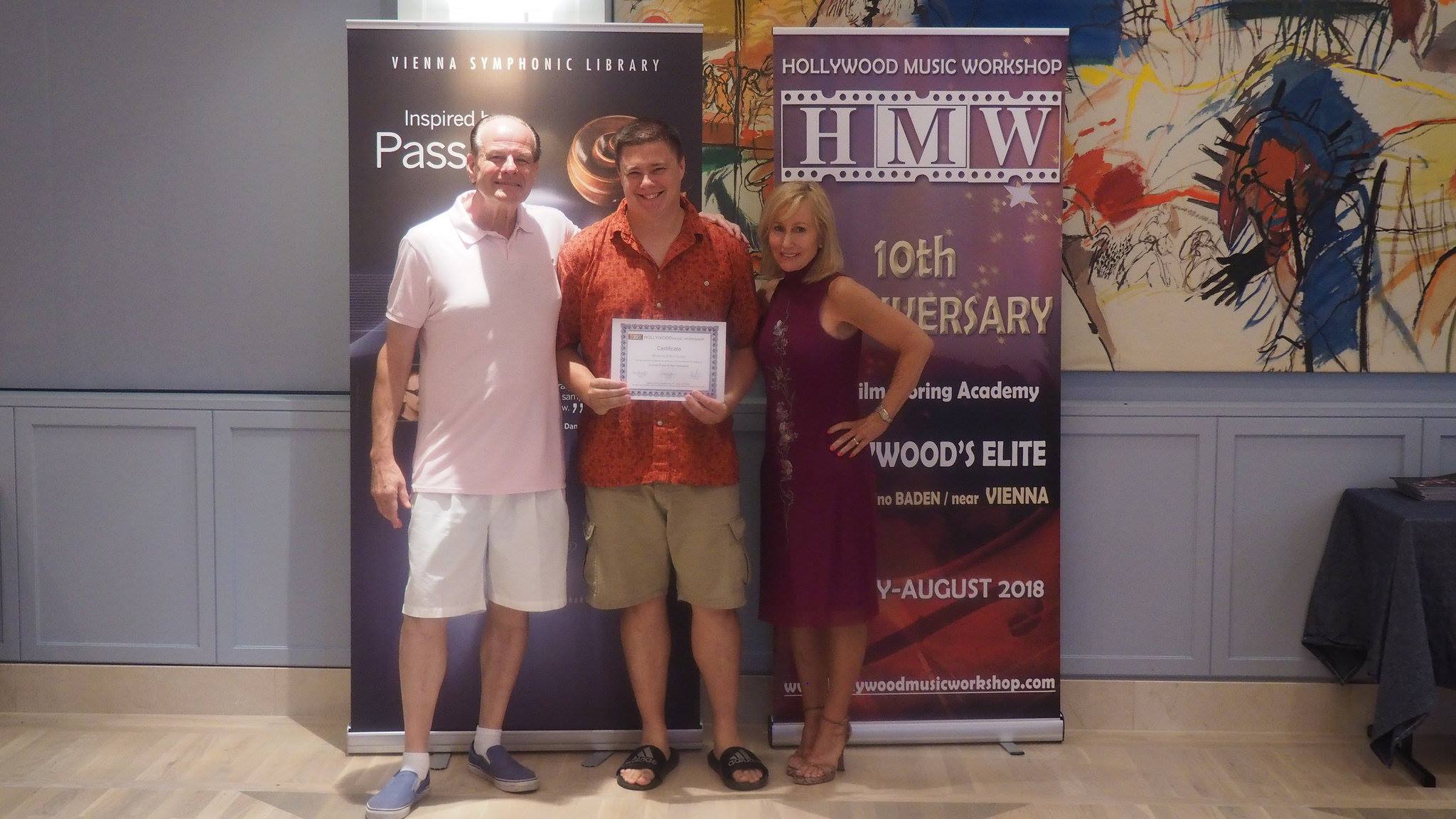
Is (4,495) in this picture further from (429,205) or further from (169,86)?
(429,205)

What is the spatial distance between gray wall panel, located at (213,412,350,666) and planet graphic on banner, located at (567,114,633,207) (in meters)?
1.08

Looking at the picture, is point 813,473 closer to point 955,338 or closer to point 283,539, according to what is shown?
point 955,338

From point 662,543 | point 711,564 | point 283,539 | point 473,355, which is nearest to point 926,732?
point 711,564

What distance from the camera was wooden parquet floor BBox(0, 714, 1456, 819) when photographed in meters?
3.08

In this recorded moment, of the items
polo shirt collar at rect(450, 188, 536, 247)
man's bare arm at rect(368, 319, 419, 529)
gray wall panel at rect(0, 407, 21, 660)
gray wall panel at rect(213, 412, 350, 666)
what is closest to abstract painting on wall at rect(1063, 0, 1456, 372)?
polo shirt collar at rect(450, 188, 536, 247)

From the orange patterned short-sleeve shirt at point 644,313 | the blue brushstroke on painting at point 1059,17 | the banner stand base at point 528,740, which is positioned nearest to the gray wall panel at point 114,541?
the banner stand base at point 528,740

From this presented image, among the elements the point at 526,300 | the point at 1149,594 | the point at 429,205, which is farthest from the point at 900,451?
the point at 429,205

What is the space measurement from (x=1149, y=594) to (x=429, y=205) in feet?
8.14

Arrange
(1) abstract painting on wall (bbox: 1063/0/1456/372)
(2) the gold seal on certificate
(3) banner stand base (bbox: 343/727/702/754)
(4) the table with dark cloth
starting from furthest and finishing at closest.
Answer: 1. (1) abstract painting on wall (bbox: 1063/0/1456/372)
2. (3) banner stand base (bbox: 343/727/702/754)
3. (4) the table with dark cloth
4. (2) the gold seal on certificate

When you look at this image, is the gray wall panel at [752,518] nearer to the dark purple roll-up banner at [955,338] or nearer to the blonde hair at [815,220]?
the dark purple roll-up banner at [955,338]

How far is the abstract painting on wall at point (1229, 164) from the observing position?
11.7 feet

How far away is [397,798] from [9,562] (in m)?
1.66

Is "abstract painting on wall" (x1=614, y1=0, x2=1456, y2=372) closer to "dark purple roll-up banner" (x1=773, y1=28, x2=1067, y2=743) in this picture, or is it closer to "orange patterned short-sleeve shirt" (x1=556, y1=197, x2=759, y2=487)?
"dark purple roll-up banner" (x1=773, y1=28, x2=1067, y2=743)

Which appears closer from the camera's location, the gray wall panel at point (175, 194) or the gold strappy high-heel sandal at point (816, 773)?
the gold strappy high-heel sandal at point (816, 773)
